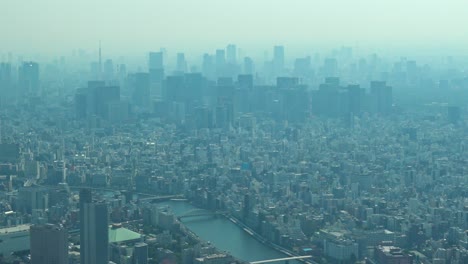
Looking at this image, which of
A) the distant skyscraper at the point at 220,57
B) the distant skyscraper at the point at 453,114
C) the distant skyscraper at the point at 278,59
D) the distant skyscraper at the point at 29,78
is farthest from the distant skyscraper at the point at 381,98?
the distant skyscraper at the point at 220,57

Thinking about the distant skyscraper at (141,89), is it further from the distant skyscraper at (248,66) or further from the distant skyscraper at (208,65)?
the distant skyscraper at (248,66)

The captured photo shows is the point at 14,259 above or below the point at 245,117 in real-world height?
below

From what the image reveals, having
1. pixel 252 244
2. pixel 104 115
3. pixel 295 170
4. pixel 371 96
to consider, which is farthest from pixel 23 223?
pixel 371 96

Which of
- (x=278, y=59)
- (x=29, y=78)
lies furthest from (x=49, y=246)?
(x=278, y=59)

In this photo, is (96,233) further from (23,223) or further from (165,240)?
(23,223)

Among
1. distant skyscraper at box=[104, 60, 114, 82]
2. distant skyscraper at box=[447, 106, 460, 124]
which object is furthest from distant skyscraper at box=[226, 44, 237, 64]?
distant skyscraper at box=[447, 106, 460, 124]

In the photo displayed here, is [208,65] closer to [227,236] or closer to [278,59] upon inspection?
[278,59]
